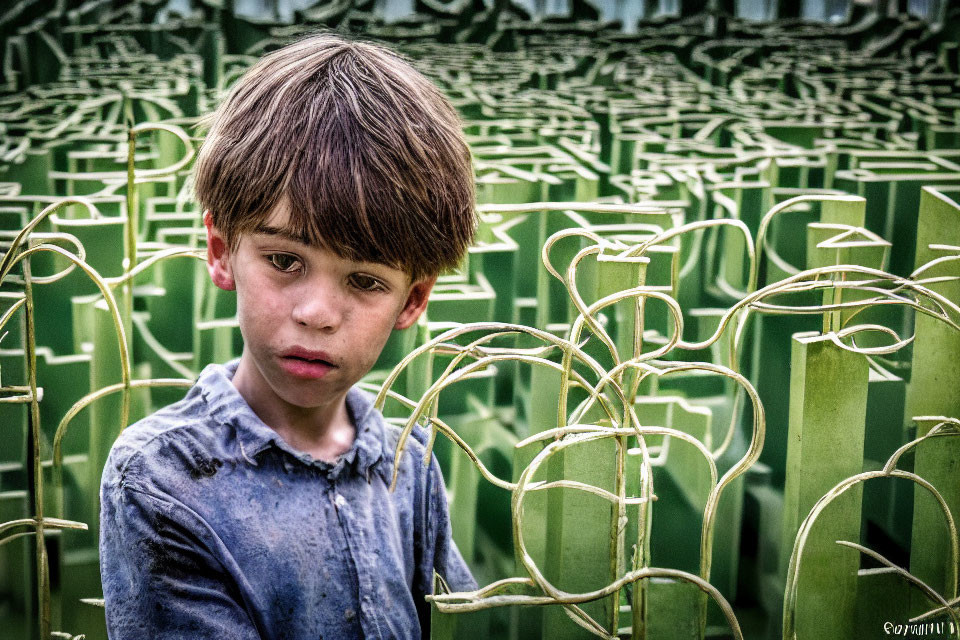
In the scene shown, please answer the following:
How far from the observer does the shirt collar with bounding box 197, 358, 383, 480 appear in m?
0.48

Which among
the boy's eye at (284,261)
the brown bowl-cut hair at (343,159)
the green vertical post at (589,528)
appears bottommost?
the green vertical post at (589,528)

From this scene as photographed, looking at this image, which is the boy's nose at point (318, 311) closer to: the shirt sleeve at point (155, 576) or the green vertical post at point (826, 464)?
the shirt sleeve at point (155, 576)

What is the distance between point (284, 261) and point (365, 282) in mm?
38

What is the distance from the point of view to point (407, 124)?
1.57 feet

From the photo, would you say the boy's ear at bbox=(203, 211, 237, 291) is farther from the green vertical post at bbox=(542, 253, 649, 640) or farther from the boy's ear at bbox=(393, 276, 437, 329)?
the green vertical post at bbox=(542, 253, 649, 640)

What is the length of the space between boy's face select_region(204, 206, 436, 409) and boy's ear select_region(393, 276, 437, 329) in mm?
25

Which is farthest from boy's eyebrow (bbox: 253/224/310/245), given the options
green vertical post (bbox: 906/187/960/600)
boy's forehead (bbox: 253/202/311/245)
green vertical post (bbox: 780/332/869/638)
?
green vertical post (bbox: 906/187/960/600)

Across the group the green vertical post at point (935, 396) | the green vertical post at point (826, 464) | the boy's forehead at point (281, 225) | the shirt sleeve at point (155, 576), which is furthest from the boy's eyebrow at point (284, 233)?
the green vertical post at point (935, 396)

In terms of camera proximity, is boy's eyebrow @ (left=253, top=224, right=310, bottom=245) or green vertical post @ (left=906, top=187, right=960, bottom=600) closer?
boy's eyebrow @ (left=253, top=224, right=310, bottom=245)

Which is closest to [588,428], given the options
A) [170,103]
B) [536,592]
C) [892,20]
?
[536,592]

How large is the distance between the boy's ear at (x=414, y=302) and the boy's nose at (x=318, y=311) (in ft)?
0.19

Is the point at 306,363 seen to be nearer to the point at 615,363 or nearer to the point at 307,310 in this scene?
the point at 307,310

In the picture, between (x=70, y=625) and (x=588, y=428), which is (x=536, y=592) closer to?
(x=588, y=428)

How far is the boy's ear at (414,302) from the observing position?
1.65ft
